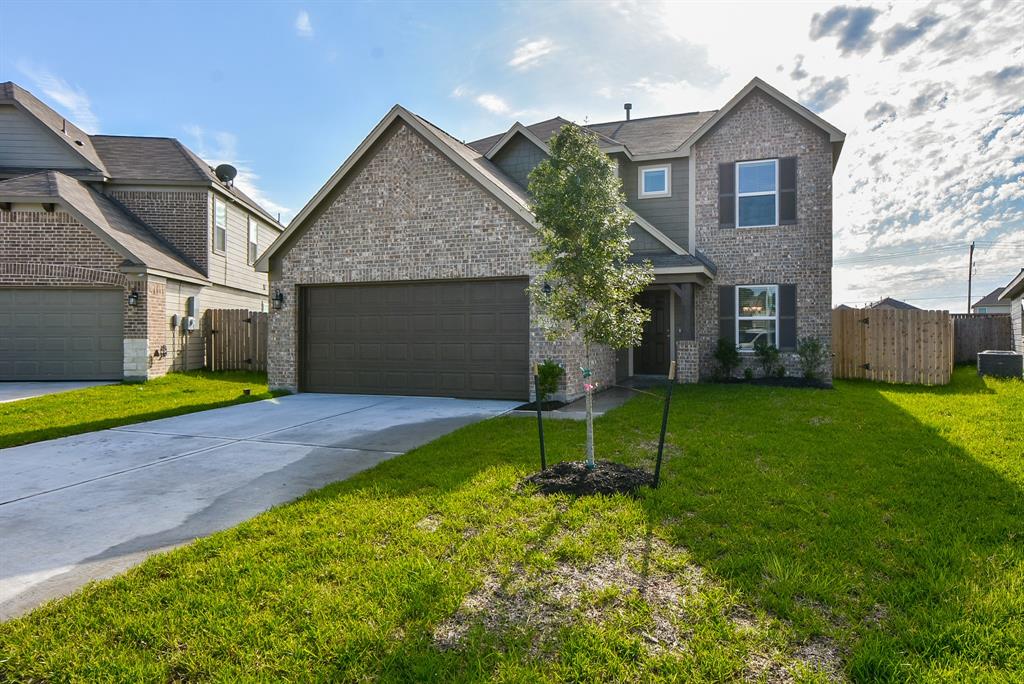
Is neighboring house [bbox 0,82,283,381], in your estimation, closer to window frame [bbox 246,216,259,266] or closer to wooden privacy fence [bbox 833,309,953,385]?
window frame [bbox 246,216,259,266]

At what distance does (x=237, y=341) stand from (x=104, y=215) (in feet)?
16.0

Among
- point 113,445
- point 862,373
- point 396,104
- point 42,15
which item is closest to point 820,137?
point 862,373

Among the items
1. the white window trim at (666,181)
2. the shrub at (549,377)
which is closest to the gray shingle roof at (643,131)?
the white window trim at (666,181)

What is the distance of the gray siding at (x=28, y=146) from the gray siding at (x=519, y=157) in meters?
13.4

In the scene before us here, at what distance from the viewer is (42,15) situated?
11.5 m

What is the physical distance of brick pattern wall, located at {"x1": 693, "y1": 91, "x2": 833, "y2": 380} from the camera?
13.1 meters

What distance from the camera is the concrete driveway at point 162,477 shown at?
3.87m

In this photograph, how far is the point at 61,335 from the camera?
1425cm

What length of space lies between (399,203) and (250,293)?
12208 mm

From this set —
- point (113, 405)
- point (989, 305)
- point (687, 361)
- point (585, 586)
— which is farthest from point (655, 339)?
point (989, 305)

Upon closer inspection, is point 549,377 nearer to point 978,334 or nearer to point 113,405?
point 113,405

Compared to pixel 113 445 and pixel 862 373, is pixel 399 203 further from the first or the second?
pixel 862 373

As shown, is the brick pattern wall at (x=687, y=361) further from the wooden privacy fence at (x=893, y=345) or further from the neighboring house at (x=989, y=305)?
the neighboring house at (x=989, y=305)

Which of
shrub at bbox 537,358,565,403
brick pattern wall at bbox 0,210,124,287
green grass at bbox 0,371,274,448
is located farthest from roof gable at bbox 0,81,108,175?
shrub at bbox 537,358,565,403
